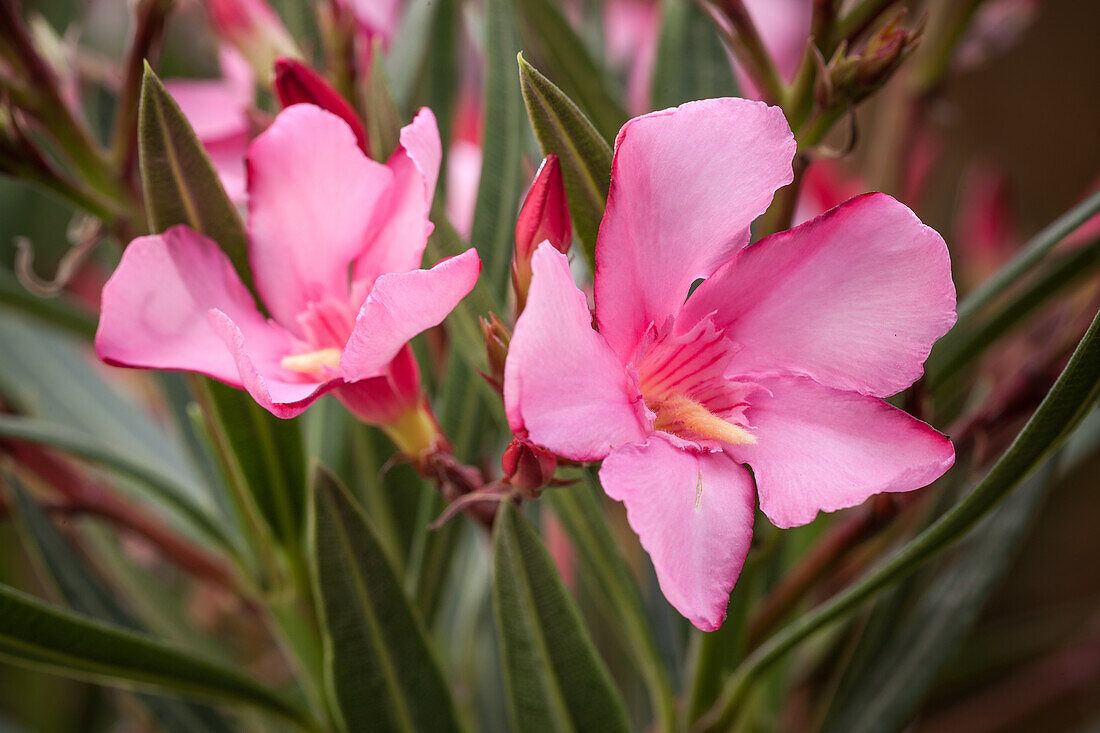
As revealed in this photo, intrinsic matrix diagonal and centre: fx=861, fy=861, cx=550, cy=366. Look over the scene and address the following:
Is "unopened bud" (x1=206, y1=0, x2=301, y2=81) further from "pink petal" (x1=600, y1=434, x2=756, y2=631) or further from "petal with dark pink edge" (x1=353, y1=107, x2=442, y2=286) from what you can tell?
"pink petal" (x1=600, y1=434, x2=756, y2=631)

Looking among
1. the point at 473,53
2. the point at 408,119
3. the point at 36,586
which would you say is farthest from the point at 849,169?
the point at 36,586

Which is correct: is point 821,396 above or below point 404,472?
above

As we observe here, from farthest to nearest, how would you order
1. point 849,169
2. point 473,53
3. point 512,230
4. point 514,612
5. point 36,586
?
point 849,169
point 36,586
point 473,53
point 512,230
point 514,612

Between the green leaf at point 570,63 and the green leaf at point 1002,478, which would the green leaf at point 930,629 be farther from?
the green leaf at point 570,63

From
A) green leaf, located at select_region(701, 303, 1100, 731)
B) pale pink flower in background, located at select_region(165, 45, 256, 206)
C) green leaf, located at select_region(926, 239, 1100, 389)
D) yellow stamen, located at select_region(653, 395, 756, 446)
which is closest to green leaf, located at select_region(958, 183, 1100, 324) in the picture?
green leaf, located at select_region(926, 239, 1100, 389)

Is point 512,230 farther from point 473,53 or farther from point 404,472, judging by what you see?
point 473,53

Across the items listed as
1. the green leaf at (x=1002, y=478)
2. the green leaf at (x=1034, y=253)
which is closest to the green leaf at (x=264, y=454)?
the green leaf at (x=1002, y=478)

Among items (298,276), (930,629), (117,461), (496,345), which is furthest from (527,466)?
(930,629)
